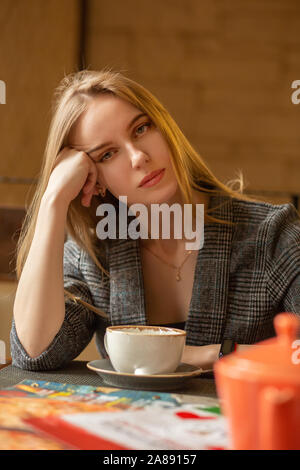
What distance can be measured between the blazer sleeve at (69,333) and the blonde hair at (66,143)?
28 millimetres

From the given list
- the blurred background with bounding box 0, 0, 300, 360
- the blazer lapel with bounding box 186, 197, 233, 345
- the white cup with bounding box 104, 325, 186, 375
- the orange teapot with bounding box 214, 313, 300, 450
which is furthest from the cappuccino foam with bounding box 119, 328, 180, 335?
the blurred background with bounding box 0, 0, 300, 360

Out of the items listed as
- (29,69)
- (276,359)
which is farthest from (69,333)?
(29,69)

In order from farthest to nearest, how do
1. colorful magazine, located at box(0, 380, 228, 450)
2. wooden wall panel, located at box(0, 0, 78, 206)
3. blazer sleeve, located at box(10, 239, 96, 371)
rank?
1. wooden wall panel, located at box(0, 0, 78, 206)
2. blazer sleeve, located at box(10, 239, 96, 371)
3. colorful magazine, located at box(0, 380, 228, 450)

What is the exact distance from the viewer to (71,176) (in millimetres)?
1208

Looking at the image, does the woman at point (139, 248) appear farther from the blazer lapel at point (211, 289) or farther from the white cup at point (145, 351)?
the white cup at point (145, 351)

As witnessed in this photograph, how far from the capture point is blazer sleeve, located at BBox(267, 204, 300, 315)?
1171 mm

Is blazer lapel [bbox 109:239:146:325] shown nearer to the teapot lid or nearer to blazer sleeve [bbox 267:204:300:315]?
blazer sleeve [bbox 267:204:300:315]

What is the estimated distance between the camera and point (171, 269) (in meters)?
1.34

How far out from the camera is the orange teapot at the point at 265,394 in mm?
407

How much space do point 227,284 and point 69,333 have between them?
323 millimetres

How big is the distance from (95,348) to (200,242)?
1.23 feet

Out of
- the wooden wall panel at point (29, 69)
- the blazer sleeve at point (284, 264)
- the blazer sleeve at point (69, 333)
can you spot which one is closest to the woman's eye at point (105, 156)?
the blazer sleeve at point (69, 333)

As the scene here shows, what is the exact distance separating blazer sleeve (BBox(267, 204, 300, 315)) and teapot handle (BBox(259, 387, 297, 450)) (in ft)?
2.43

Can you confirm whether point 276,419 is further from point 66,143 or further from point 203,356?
point 66,143
